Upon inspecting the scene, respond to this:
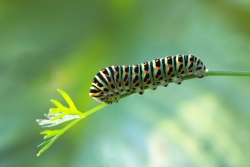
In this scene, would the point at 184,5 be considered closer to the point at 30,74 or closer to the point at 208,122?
the point at 208,122

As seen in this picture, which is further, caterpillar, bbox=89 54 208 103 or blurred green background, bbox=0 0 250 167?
blurred green background, bbox=0 0 250 167

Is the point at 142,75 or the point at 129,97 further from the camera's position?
the point at 129,97

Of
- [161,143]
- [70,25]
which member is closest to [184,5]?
[70,25]

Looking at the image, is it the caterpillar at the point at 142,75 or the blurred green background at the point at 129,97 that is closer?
the caterpillar at the point at 142,75
